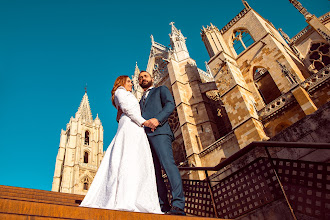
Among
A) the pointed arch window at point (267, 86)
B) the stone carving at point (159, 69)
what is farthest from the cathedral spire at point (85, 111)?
the pointed arch window at point (267, 86)

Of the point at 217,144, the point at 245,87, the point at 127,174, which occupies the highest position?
the point at 245,87

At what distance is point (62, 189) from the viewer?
27078mm

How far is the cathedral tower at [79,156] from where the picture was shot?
2830cm

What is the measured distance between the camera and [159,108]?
306 cm

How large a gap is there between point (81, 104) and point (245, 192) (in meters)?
44.8

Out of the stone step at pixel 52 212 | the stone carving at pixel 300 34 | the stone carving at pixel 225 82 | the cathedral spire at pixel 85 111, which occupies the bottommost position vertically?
the stone step at pixel 52 212

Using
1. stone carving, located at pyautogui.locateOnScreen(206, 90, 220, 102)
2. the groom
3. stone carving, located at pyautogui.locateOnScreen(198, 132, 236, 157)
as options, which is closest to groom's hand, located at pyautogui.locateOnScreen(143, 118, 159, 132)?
the groom

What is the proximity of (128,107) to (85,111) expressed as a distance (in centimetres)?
4257

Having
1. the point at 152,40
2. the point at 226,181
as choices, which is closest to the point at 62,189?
the point at 152,40

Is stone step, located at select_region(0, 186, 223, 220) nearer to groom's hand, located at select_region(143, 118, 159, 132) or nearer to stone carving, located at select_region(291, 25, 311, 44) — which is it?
groom's hand, located at select_region(143, 118, 159, 132)

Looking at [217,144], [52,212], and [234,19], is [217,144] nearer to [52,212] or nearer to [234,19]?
[234,19]

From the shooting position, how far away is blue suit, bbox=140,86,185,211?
8.43 ft

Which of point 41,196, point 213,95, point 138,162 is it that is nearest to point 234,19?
point 213,95

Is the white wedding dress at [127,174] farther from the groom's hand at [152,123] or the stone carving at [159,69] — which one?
the stone carving at [159,69]
